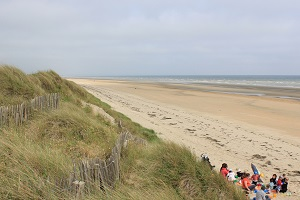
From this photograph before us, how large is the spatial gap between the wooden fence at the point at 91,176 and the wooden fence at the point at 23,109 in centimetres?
317

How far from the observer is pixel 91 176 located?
4.00 metres

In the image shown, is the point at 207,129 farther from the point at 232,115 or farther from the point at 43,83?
the point at 43,83

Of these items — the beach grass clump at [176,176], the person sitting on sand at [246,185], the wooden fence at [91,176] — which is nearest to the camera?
the wooden fence at [91,176]

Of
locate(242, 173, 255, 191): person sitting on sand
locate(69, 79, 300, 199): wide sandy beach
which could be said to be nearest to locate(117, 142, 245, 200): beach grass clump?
locate(242, 173, 255, 191): person sitting on sand

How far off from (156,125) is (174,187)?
9345mm

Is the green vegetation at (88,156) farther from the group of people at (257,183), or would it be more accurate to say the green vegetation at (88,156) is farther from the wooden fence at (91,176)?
the group of people at (257,183)

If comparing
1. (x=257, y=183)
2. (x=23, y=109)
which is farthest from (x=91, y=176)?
(x=257, y=183)

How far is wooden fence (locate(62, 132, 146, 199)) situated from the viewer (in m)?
3.65

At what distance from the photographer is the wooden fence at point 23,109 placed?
632cm

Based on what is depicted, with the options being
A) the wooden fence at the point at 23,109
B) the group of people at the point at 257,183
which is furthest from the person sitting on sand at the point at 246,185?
the wooden fence at the point at 23,109

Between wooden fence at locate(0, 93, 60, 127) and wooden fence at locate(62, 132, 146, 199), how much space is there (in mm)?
3169

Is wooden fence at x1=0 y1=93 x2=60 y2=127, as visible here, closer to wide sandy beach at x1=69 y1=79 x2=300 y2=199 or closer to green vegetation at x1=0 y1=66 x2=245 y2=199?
green vegetation at x1=0 y1=66 x2=245 y2=199

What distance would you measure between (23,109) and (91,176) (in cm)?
383

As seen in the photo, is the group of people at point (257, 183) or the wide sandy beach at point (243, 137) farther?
the wide sandy beach at point (243, 137)
